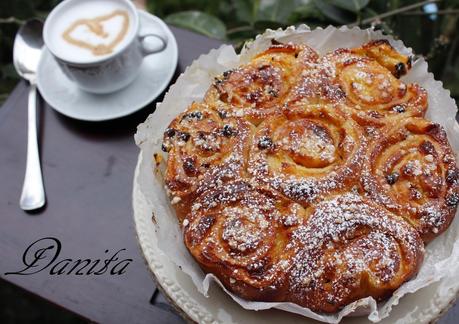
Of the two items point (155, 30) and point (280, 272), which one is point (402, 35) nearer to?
point (155, 30)

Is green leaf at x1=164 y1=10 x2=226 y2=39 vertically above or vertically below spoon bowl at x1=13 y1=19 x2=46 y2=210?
above

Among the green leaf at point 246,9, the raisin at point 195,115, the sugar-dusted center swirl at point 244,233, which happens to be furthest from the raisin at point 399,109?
the green leaf at point 246,9

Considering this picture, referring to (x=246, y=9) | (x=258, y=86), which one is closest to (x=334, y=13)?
(x=246, y=9)

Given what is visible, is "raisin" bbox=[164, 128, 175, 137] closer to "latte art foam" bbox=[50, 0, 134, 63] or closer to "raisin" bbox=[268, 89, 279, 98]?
"raisin" bbox=[268, 89, 279, 98]

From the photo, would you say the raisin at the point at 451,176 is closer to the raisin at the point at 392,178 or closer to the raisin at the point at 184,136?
the raisin at the point at 392,178

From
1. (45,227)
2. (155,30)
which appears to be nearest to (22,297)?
(45,227)

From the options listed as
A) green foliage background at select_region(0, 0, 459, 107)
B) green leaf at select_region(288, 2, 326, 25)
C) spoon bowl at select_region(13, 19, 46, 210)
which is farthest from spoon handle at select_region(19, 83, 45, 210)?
green leaf at select_region(288, 2, 326, 25)
